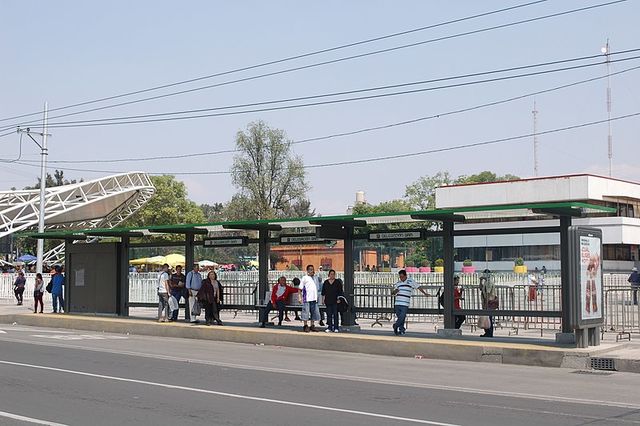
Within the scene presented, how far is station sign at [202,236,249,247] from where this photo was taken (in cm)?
2545

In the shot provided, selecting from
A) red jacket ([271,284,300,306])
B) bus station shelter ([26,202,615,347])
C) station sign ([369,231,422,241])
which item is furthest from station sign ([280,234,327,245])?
station sign ([369,231,422,241])

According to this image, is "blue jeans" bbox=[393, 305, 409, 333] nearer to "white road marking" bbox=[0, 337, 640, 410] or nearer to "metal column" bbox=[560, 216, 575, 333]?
"metal column" bbox=[560, 216, 575, 333]

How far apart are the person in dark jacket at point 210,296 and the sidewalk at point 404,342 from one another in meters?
0.66

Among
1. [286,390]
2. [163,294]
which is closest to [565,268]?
[286,390]

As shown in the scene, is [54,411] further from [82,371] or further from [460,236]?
[460,236]

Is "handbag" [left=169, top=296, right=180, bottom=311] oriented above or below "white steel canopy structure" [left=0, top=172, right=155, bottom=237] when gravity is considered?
below

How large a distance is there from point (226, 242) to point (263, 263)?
65.3 inches

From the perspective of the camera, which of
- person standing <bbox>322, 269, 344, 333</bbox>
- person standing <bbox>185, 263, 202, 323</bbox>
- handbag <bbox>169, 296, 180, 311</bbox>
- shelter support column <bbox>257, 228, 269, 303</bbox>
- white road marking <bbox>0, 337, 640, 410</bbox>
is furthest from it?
handbag <bbox>169, 296, 180, 311</bbox>

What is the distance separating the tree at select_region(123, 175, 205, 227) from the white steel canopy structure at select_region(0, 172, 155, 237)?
3055mm

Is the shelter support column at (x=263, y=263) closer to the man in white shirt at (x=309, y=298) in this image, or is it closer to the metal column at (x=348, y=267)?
the man in white shirt at (x=309, y=298)

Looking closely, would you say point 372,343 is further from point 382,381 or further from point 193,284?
point 193,284

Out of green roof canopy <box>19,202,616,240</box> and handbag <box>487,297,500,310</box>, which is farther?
handbag <box>487,297,500,310</box>

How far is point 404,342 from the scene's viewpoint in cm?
1969

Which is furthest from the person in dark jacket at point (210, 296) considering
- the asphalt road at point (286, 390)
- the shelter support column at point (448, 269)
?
the shelter support column at point (448, 269)
